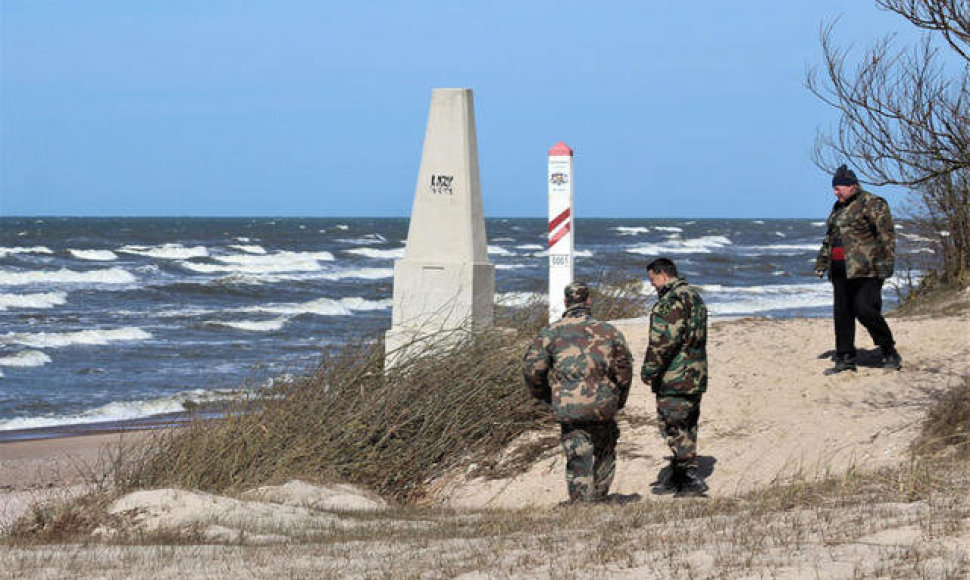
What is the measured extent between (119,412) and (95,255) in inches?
1624

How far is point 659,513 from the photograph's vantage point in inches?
290

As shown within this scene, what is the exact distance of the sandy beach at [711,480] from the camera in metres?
5.89

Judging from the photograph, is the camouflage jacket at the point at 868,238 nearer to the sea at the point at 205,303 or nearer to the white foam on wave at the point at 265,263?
the sea at the point at 205,303

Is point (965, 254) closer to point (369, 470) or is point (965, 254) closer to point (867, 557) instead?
point (369, 470)

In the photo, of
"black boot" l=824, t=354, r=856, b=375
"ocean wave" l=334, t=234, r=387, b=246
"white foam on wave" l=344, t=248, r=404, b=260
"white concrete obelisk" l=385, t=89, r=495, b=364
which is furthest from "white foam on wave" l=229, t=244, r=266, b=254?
"black boot" l=824, t=354, r=856, b=375

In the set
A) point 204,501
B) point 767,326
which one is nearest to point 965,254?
point 767,326

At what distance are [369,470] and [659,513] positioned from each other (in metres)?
3.14

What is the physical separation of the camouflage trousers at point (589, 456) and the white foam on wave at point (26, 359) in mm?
15634

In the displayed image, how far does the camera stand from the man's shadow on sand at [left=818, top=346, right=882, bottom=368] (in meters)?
10.9

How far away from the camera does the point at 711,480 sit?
9.23 m

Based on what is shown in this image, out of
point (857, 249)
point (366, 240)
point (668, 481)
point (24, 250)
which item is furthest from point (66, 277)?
point (668, 481)

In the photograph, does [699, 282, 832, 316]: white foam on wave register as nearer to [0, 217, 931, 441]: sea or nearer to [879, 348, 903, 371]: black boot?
[0, 217, 931, 441]: sea

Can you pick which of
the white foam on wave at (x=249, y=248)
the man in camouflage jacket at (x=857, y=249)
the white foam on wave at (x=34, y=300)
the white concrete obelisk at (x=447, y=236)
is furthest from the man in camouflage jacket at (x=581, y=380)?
the white foam on wave at (x=249, y=248)

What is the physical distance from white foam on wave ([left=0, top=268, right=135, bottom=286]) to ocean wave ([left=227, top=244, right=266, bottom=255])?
1399cm
